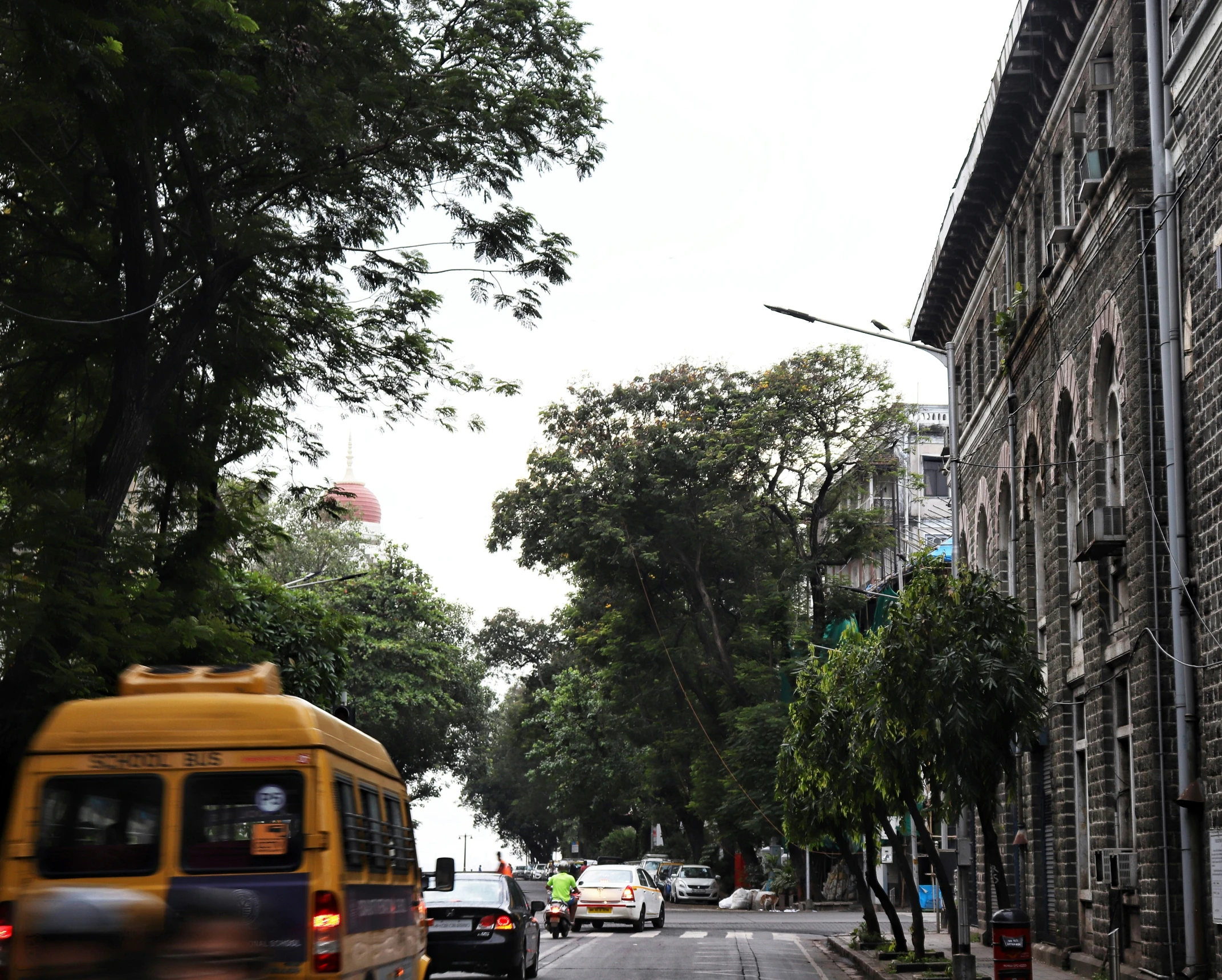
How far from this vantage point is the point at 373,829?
11227mm

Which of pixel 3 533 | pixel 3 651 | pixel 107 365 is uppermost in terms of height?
pixel 107 365

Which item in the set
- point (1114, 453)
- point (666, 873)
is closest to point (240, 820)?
point (1114, 453)

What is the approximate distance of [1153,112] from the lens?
19062mm

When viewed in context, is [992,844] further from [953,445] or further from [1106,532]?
[953,445]

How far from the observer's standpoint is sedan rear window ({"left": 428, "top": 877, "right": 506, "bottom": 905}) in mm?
19672

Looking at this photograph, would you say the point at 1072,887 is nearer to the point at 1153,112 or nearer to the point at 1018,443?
the point at 1018,443

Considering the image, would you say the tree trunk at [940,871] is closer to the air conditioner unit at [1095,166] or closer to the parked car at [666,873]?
the air conditioner unit at [1095,166]

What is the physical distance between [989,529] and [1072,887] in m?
9.44

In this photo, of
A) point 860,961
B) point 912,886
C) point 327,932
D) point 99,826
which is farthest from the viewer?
point 860,961

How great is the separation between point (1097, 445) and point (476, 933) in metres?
10.4

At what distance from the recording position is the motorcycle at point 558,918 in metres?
33.0

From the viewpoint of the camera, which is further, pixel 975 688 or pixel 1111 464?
pixel 1111 464

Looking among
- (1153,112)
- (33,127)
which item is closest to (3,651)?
(33,127)

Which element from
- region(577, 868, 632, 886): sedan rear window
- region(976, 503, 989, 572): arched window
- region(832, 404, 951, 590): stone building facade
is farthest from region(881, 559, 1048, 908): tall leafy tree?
region(832, 404, 951, 590): stone building facade
